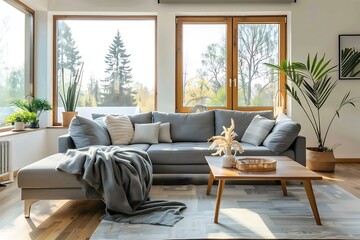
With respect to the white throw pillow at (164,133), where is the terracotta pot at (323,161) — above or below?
below

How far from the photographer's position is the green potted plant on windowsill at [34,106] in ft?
15.5

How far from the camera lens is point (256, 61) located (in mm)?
5586

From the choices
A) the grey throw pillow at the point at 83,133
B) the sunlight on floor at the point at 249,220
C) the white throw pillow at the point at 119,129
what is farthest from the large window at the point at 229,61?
the sunlight on floor at the point at 249,220

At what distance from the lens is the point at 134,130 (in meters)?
4.48

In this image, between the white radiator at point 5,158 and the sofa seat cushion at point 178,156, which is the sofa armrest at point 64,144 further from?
the sofa seat cushion at point 178,156

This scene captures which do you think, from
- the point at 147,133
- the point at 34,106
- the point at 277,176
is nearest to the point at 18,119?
the point at 34,106

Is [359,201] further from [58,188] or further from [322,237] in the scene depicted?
[58,188]

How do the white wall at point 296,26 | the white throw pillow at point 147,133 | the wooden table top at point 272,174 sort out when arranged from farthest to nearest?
the white wall at point 296,26
the white throw pillow at point 147,133
the wooden table top at point 272,174

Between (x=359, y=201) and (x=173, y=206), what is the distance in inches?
69.0

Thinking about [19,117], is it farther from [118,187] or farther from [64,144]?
[118,187]

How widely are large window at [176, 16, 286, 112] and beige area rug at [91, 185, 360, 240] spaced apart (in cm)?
227

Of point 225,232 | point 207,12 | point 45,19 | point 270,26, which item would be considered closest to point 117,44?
point 45,19

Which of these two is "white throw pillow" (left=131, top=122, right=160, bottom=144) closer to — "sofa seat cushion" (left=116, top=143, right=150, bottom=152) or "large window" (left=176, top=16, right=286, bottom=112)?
"sofa seat cushion" (left=116, top=143, right=150, bottom=152)

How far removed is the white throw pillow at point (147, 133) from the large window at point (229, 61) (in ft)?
4.05
